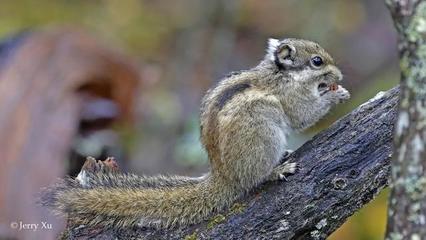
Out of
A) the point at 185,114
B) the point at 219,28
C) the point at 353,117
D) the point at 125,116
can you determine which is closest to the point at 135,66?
the point at 125,116

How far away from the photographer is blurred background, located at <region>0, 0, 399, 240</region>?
23.4 feet

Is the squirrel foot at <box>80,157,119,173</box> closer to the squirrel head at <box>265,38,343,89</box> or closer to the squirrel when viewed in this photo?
Answer: the squirrel

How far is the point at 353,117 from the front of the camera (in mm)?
4168

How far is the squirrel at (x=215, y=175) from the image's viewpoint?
414 centimetres

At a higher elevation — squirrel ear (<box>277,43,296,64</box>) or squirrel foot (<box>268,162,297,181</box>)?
squirrel ear (<box>277,43,296,64</box>)

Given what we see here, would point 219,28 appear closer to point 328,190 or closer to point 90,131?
point 90,131

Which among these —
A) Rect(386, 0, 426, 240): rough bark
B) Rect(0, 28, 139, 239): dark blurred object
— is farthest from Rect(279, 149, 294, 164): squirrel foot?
Rect(0, 28, 139, 239): dark blurred object

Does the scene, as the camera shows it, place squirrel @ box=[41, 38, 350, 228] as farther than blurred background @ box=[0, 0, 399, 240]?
No

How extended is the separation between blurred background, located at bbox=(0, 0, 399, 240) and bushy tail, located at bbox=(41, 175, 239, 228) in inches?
67.1

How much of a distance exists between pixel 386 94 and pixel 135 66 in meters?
3.59

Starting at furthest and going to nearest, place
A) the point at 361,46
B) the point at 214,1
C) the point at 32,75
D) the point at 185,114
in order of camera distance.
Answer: the point at 361,46
the point at 214,1
the point at 185,114
the point at 32,75

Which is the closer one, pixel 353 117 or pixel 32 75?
pixel 353 117

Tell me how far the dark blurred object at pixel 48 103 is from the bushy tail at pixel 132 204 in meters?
1.99

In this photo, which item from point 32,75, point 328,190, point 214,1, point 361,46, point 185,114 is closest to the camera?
point 328,190
